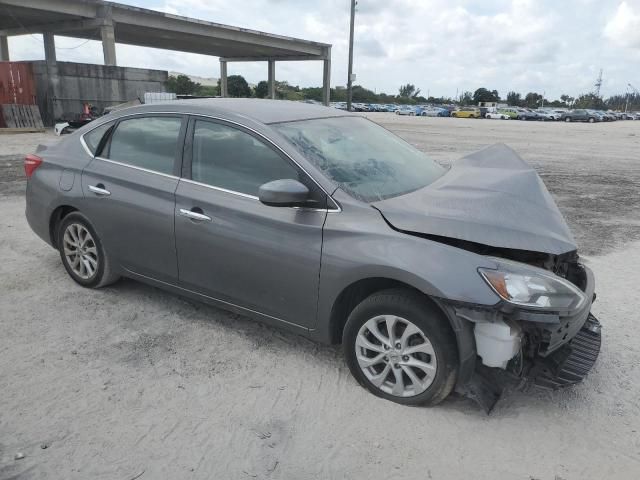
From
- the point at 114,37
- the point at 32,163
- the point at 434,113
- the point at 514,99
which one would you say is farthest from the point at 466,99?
the point at 32,163

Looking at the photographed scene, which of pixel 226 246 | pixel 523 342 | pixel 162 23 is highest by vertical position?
pixel 162 23

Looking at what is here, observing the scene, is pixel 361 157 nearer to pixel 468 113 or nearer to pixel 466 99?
pixel 468 113

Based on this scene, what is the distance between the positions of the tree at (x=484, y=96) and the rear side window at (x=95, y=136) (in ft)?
353

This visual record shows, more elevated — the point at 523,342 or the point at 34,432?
the point at 523,342

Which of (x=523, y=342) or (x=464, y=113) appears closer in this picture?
(x=523, y=342)

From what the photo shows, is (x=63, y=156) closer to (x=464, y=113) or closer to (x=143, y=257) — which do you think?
(x=143, y=257)

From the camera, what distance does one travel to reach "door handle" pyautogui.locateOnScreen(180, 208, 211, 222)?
11.6 ft

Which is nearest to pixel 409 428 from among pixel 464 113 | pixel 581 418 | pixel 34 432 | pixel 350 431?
pixel 350 431

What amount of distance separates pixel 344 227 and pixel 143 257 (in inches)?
69.2

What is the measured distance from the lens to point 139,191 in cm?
389

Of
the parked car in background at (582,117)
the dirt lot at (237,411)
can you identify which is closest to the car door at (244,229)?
the dirt lot at (237,411)

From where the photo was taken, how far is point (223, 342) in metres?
3.73

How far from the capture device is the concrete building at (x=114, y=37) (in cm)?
2427

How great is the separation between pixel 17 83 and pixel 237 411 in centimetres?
2402
